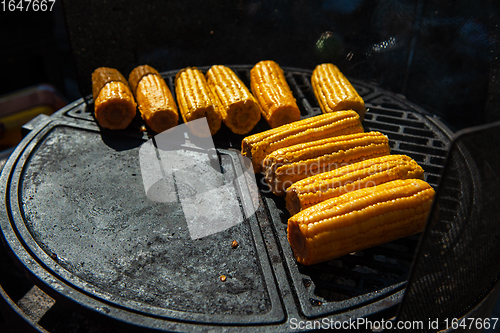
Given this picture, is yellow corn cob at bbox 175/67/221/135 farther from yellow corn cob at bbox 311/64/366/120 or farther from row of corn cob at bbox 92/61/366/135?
yellow corn cob at bbox 311/64/366/120

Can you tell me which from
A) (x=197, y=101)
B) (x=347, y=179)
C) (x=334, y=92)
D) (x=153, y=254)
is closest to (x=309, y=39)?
(x=334, y=92)

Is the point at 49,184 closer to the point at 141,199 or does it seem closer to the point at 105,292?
the point at 141,199

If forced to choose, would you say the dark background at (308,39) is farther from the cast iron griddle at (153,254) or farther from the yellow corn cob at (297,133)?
the yellow corn cob at (297,133)

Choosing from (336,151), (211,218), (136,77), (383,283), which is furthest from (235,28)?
(383,283)

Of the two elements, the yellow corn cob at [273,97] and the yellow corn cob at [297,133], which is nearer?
the yellow corn cob at [297,133]

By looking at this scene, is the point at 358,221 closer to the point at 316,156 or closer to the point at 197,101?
the point at 316,156

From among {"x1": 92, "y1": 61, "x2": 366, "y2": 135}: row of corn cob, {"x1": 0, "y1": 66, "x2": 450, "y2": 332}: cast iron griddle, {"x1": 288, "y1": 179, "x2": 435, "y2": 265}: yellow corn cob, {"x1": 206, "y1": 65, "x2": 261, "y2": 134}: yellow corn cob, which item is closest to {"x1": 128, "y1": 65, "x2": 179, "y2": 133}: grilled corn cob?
{"x1": 92, "y1": 61, "x2": 366, "y2": 135}: row of corn cob

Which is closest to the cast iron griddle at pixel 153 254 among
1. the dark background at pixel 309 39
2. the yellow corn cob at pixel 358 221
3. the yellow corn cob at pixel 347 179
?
the yellow corn cob at pixel 358 221
